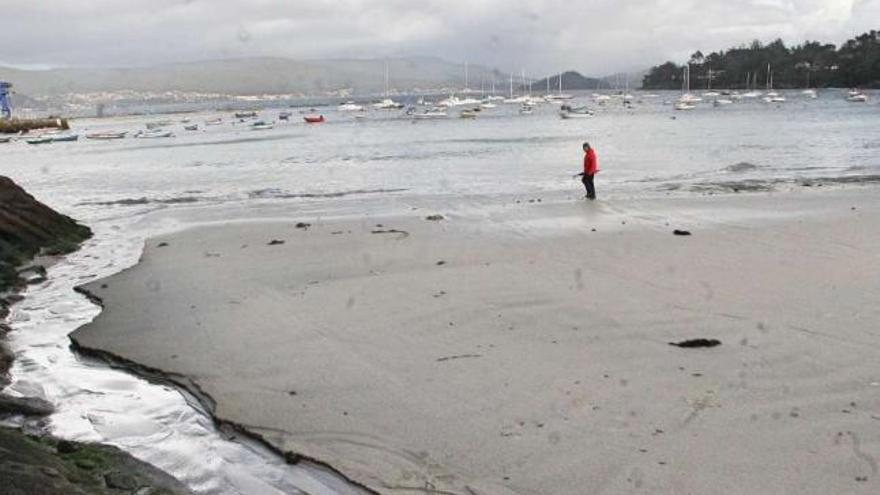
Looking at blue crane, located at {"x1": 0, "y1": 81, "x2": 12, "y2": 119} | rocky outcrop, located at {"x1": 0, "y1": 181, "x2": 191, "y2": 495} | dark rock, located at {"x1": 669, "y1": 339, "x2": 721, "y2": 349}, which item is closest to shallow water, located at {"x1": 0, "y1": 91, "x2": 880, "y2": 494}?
rocky outcrop, located at {"x1": 0, "y1": 181, "x2": 191, "y2": 495}

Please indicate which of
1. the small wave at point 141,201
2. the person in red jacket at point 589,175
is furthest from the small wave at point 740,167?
the small wave at point 141,201

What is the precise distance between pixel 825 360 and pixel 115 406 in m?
6.58

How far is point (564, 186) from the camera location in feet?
89.3

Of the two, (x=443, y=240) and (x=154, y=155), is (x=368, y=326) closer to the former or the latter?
(x=443, y=240)

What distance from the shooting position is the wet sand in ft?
19.2

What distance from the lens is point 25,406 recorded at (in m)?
7.27

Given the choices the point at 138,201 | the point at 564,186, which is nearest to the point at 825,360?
the point at 564,186

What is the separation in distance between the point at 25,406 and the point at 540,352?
4824mm

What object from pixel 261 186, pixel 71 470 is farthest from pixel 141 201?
pixel 71 470

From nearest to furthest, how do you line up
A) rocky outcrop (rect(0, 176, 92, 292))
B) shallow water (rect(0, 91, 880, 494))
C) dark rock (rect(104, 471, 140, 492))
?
dark rock (rect(104, 471, 140, 492)) → shallow water (rect(0, 91, 880, 494)) → rocky outcrop (rect(0, 176, 92, 292))

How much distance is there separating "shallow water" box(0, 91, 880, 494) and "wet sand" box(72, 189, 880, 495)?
1.60 ft

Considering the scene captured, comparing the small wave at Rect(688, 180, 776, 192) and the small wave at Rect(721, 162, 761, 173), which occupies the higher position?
the small wave at Rect(688, 180, 776, 192)

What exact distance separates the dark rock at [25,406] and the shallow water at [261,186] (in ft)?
0.52

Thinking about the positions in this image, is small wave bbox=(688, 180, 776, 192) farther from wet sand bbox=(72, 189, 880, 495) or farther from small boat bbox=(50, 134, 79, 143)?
small boat bbox=(50, 134, 79, 143)
